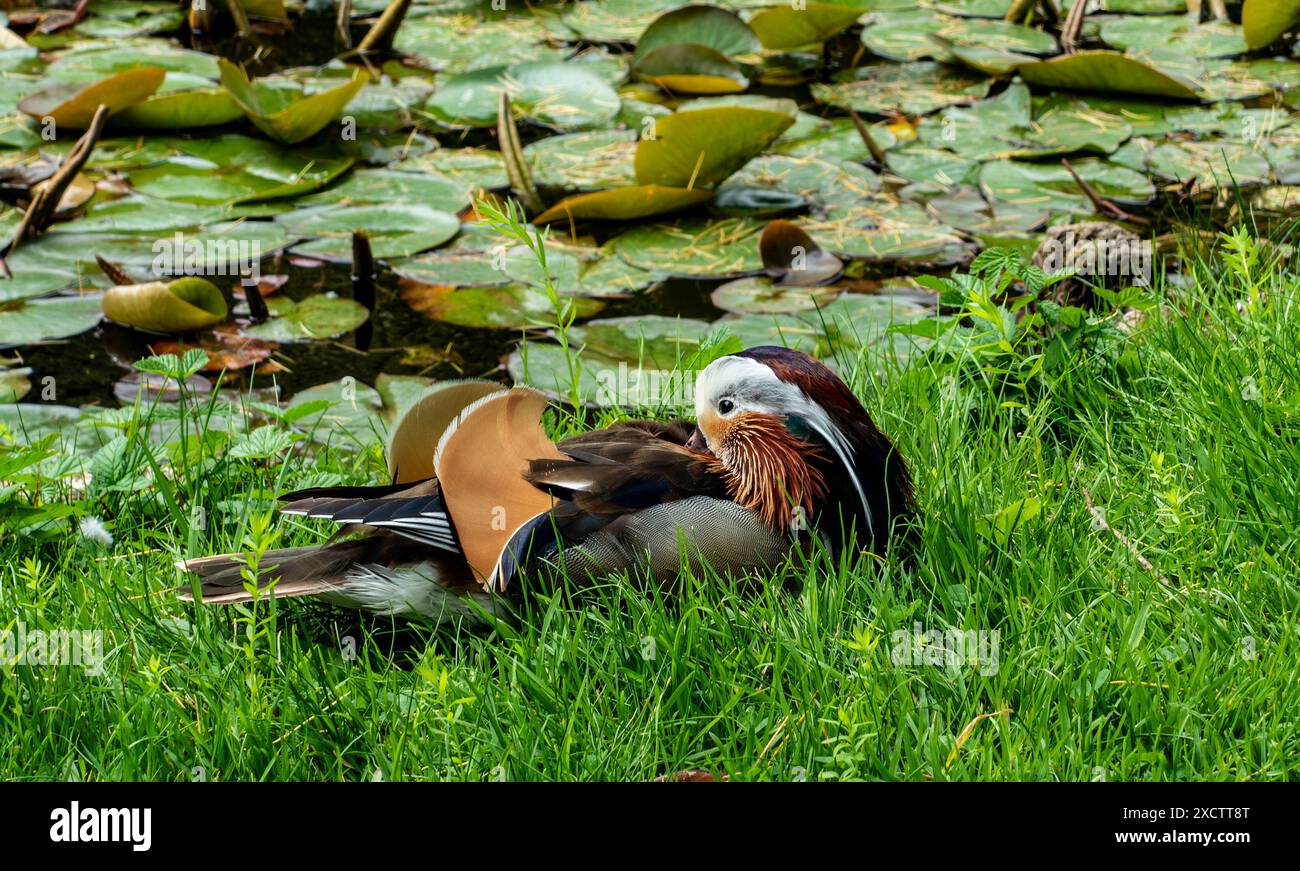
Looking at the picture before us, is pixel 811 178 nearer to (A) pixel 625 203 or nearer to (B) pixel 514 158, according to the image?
(A) pixel 625 203

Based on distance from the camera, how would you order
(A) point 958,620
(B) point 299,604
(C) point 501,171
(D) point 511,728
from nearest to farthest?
1. (D) point 511,728
2. (A) point 958,620
3. (B) point 299,604
4. (C) point 501,171

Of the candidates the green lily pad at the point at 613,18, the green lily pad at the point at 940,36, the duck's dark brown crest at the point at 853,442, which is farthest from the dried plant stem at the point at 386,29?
the duck's dark brown crest at the point at 853,442

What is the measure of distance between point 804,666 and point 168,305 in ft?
8.56

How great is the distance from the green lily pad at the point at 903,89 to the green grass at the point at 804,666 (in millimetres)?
3110

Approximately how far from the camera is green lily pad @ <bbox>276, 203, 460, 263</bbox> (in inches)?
173

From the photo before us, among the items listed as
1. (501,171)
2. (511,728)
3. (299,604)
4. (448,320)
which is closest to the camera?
(511,728)

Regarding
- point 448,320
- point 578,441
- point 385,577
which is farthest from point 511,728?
point 448,320

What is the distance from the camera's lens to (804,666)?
79.2 inches

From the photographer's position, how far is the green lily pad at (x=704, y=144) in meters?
4.29

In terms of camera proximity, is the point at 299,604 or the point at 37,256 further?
the point at 37,256

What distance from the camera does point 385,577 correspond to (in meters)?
2.24

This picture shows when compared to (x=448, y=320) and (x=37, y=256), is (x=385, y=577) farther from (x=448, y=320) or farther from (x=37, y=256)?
(x=37, y=256)

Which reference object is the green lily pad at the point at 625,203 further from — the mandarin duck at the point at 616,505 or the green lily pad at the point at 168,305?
the mandarin duck at the point at 616,505
